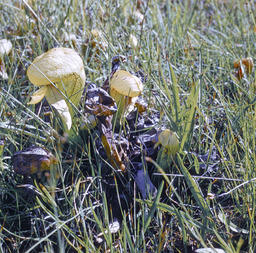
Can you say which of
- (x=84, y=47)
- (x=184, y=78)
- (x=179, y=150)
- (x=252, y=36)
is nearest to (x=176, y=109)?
(x=179, y=150)

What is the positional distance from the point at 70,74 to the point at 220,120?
717 mm

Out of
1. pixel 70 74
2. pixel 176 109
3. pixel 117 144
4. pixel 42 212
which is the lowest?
pixel 42 212

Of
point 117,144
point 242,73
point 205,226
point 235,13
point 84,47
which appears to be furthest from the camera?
point 235,13

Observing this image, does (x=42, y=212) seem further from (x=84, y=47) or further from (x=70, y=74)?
(x=84, y=47)

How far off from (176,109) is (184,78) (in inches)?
19.9

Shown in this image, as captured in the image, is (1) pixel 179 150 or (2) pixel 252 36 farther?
(2) pixel 252 36

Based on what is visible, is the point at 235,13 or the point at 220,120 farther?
the point at 235,13

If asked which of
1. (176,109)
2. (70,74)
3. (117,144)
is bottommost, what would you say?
(117,144)

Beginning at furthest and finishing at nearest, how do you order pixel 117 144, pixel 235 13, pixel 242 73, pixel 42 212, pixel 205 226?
1. pixel 235 13
2. pixel 242 73
3. pixel 117 144
4. pixel 42 212
5. pixel 205 226

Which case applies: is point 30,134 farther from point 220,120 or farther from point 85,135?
point 220,120

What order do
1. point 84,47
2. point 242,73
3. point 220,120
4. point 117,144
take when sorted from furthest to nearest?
point 84,47 → point 242,73 → point 220,120 → point 117,144

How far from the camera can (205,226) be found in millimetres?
992

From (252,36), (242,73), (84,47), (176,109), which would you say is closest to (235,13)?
(252,36)

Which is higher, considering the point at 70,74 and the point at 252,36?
the point at 70,74
